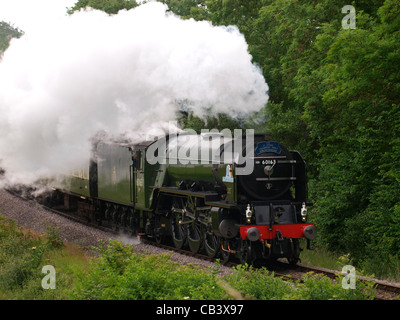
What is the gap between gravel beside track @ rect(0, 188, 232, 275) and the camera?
12.5 metres

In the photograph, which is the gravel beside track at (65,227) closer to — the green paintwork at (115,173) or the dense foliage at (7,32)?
the green paintwork at (115,173)

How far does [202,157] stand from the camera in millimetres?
11773

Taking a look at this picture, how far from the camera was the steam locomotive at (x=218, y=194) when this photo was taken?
1057cm

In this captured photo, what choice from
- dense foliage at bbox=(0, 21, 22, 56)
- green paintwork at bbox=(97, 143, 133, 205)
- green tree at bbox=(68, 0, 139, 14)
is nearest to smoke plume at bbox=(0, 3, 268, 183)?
green paintwork at bbox=(97, 143, 133, 205)

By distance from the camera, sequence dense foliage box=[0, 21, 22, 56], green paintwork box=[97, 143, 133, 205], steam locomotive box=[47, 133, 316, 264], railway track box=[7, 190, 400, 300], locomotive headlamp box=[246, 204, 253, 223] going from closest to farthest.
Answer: railway track box=[7, 190, 400, 300], locomotive headlamp box=[246, 204, 253, 223], steam locomotive box=[47, 133, 316, 264], green paintwork box=[97, 143, 133, 205], dense foliage box=[0, 21, 22, 56]

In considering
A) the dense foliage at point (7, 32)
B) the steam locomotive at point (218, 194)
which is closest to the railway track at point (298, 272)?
the steam locomotive at point (218, 194)

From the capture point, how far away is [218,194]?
11359 millimetres

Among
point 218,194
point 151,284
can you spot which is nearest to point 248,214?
point 218,194

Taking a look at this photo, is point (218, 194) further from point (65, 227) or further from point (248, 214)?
point (65, 227)

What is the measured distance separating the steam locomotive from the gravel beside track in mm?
A: 513

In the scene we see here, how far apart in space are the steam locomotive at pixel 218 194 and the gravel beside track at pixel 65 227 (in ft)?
1.68

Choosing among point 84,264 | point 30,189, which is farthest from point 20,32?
point 84,264

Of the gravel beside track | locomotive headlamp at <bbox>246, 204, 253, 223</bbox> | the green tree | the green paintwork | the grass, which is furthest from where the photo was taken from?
the green tree

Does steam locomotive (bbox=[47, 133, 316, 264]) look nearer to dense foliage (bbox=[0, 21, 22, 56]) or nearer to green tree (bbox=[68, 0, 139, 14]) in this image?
green tree (bbox=[68, 0, 139, 14])
